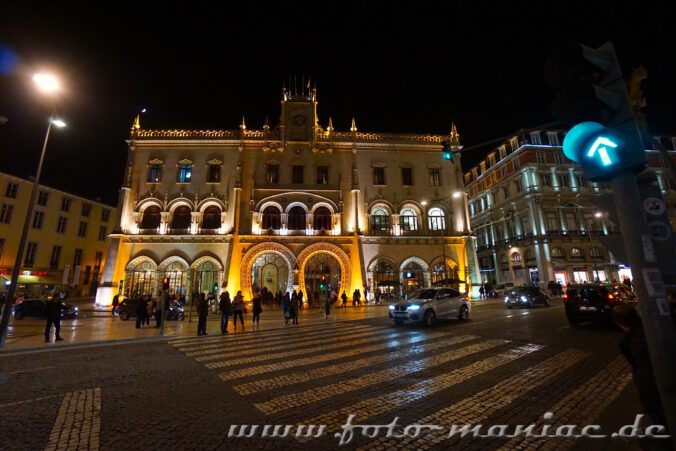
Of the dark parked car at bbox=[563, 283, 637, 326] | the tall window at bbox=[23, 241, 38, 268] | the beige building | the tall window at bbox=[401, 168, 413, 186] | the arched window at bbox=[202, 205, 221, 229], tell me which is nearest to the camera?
the dark parked car at bbox=[563, 283, 637, 326]

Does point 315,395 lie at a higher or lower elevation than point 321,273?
lower

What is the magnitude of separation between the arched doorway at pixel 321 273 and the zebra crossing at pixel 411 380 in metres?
19.0

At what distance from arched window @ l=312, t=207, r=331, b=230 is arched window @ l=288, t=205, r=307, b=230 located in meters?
1.03

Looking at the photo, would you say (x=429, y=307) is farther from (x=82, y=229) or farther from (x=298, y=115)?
(x=82, y=229)

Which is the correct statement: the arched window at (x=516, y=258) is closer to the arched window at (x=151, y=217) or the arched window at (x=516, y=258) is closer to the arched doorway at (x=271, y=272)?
the arched doorway at (x=271, y=272)

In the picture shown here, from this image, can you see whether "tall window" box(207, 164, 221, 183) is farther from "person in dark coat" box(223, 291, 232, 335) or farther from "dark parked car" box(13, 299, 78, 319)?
"person in dark coat" box(223, 291, 232, 335)

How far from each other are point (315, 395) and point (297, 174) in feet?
93.0

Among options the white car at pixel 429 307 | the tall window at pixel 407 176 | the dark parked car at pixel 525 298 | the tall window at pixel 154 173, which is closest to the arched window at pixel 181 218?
the tall window at pixel 154 173

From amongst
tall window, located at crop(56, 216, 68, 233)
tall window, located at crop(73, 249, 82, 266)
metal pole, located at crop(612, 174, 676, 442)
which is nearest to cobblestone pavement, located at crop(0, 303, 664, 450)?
metal pole, located at crop(612, 174, 676, 442)

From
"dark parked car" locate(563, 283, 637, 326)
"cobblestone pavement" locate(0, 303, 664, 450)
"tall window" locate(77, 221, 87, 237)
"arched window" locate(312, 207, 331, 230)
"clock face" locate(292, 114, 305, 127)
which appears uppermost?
"clock face" locate(292, 114, 305, 127)

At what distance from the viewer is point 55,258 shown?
127 feet

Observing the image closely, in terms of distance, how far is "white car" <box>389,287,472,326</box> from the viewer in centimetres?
1428

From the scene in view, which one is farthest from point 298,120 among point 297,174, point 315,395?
point 315,395

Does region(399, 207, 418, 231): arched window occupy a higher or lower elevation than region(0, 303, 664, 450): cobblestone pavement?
higher
